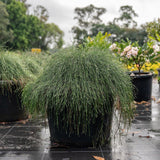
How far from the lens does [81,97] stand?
3.24m

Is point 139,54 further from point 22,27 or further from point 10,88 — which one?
point 22,27

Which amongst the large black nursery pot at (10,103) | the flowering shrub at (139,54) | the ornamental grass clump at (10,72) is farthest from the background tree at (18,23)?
the large black nursery pot at (10,103)

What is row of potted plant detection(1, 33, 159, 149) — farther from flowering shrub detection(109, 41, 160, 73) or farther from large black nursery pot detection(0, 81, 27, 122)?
flowering shrub detection(109, 41, 160, 73)

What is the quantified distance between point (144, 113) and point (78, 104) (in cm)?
320

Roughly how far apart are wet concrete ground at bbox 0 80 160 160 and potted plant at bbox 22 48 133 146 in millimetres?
189

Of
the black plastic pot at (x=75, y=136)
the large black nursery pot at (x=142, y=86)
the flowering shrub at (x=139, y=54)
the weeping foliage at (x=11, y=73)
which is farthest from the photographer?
the large black nursery pot at (x=142, y=86)

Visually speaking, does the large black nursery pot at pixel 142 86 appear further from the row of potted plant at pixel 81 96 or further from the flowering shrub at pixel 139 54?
the row of potted plant at pixel 81 96

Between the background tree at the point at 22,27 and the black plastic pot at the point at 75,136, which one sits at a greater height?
the background tree at the point at 22,27

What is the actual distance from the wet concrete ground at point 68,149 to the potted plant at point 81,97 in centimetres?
19

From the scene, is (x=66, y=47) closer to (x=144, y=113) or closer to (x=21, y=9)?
(x=144, y=113)

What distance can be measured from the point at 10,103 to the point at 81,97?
238 centimetres

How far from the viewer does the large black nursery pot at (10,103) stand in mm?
5049

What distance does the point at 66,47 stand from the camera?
160 inches

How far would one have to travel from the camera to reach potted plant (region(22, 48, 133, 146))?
332 cm
